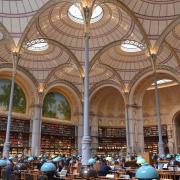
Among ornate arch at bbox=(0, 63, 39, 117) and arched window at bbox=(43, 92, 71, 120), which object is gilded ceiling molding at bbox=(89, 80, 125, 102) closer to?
arched window at bbox=(43, 92, 71, 120)

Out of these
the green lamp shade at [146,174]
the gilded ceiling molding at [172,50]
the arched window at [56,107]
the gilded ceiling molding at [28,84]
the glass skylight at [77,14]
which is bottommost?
the green lamp shade at [146,174]

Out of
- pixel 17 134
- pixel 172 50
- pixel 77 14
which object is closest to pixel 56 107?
pixel 17 134

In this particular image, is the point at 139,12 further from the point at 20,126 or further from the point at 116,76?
the point at 20,126

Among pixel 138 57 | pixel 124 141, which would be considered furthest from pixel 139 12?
pixel 124 141

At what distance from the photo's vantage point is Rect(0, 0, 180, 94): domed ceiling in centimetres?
1705

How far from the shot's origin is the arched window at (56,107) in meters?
26.2

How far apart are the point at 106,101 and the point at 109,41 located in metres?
9.75

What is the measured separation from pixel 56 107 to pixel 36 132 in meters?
4.58

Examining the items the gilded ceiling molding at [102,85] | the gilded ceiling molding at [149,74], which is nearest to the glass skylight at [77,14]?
the gilded ceiling molding at [149,74]

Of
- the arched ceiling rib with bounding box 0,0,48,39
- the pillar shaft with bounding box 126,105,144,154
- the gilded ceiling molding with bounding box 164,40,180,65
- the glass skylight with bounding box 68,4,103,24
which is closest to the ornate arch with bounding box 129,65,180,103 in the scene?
the pillar shaft with bounding box 126,105,144,154

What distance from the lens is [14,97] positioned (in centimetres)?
2378

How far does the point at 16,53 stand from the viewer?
701 inches

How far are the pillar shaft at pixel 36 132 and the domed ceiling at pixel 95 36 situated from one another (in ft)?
10.2

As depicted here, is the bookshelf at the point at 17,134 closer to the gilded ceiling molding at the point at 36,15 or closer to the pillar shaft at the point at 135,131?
the gilded ceiling molding at the point at 36,15
